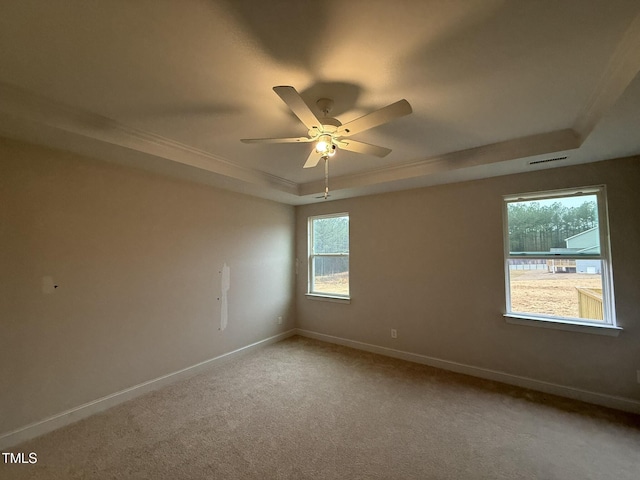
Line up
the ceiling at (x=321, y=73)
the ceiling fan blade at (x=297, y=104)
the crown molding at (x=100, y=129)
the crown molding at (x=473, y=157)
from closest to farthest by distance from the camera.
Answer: the ceiling at (x=321, y=73)
the ceiling fan blade at (x=297, y=104)
the crown molding at (x=100, y=129)
the crown molding at (x=473, y=157)

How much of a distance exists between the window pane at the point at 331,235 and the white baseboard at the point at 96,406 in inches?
85.9

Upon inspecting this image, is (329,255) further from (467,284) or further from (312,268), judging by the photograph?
(467,284)

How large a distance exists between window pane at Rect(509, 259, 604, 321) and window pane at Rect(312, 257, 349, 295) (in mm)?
2243

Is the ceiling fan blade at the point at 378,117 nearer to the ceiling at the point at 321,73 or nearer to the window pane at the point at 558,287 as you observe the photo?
the ceiling at the point at 321,73

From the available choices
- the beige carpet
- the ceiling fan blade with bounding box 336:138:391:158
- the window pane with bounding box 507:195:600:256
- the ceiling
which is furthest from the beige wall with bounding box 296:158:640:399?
the ceiling fan blade with bounding box 336:138:391:158

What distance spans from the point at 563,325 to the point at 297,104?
333 cm

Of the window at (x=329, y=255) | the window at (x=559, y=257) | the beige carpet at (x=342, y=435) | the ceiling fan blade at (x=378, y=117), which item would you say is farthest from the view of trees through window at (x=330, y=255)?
the ceiling fan blade at (x=378, y=117)

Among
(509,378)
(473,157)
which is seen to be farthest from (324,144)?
(509,378)

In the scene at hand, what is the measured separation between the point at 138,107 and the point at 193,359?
2778 millimetres

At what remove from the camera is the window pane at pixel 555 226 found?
2729 millimetres

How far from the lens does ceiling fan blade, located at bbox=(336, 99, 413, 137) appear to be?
1.49m

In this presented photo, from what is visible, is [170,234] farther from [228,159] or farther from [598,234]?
[598,234]

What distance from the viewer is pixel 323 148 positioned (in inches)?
76.9

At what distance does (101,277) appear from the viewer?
2.55 metres
